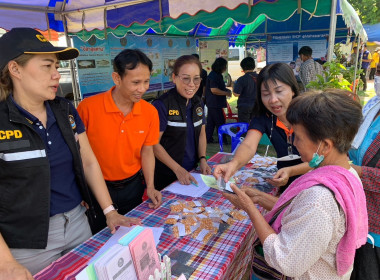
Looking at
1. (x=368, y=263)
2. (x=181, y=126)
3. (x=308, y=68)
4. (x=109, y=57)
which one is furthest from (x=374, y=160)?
(x=308, y=68)

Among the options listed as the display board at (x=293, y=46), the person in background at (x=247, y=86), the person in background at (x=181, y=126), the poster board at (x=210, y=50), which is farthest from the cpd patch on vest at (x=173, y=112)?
the poster board at (x=210, y=50)

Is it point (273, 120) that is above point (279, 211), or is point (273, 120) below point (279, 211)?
above

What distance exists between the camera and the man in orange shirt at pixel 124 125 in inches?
80.3

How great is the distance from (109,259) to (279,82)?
1628 millimetres

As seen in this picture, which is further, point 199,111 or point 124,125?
point 199,111

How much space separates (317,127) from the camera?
1071 mm

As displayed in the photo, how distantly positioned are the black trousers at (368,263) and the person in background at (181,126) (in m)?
1.28

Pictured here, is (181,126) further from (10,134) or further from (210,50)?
(210,50)

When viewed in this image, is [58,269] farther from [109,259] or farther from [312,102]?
[312,102]

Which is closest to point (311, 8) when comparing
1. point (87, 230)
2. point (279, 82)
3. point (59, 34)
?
point (279, 82)

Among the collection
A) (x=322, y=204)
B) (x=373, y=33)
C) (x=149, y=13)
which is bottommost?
(x=322, y=204)

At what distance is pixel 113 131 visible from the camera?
2.10 metres

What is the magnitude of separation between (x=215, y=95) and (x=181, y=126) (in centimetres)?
427

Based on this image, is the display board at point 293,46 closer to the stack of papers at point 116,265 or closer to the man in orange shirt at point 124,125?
the man in orange shirt at point 124,125
